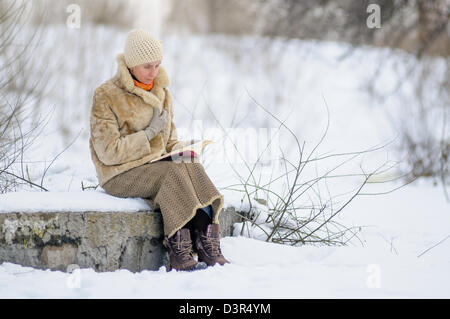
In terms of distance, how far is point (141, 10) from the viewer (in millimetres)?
11148

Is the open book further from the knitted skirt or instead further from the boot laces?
the boot laces

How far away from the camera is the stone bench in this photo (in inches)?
118

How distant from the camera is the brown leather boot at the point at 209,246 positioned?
3.08 m

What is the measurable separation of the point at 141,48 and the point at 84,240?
1073 mm

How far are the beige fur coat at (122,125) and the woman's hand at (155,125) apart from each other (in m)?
0.03

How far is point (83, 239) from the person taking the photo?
122 inches

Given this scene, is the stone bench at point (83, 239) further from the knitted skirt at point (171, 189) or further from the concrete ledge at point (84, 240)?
the knitted skirt at point (171, 189)

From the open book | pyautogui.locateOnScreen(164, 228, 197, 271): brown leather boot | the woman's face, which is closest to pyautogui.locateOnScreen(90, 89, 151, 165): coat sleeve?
the open book

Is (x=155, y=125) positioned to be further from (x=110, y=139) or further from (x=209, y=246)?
(x=209, y=246)

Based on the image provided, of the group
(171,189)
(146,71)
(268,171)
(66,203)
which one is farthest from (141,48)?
(268,171)

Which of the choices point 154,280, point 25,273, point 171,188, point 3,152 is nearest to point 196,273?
point 154,280

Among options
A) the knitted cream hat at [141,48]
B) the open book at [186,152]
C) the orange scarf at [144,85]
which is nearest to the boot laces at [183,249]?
the open book at [186,152]

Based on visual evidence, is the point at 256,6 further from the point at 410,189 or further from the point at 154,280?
the point at 154,280

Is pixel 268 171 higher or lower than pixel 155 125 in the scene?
lower
